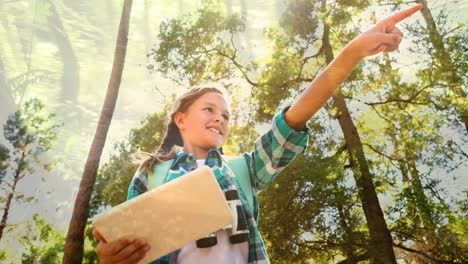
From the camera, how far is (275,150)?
1500mm

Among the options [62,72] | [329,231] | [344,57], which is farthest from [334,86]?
[62,72]

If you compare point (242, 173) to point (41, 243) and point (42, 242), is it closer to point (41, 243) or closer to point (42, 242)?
point (42, 242)

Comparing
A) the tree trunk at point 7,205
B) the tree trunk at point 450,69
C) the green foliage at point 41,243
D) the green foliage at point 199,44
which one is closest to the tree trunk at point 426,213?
the tree trunk at point 450,69

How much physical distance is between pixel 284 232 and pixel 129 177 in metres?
4.13

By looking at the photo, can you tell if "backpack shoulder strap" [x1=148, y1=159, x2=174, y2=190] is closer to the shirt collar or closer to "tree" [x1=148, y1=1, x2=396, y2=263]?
the shirt collar

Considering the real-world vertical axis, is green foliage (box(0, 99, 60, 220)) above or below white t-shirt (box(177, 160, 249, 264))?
above

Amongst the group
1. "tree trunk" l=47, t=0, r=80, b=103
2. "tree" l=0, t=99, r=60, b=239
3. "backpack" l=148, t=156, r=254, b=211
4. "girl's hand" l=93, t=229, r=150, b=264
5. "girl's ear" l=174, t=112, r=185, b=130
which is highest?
"tree trunk" l=47, t=0, r=80, b=103

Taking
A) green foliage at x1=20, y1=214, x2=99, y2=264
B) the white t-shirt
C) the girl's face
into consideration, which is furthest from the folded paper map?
green foliage at x1=20, y1=214, x2=99, y2=264

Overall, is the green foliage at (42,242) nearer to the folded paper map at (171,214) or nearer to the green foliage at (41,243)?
the green foliage at (41,243)

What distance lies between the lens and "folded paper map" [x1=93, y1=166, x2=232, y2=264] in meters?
1.08

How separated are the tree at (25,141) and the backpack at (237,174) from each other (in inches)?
718

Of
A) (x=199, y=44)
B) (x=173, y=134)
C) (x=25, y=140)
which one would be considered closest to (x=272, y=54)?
(x=199, y=44)

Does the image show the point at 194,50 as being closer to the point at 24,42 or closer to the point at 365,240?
the point at 365,240

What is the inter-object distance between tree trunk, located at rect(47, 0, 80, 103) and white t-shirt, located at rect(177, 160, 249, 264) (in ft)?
63.0
